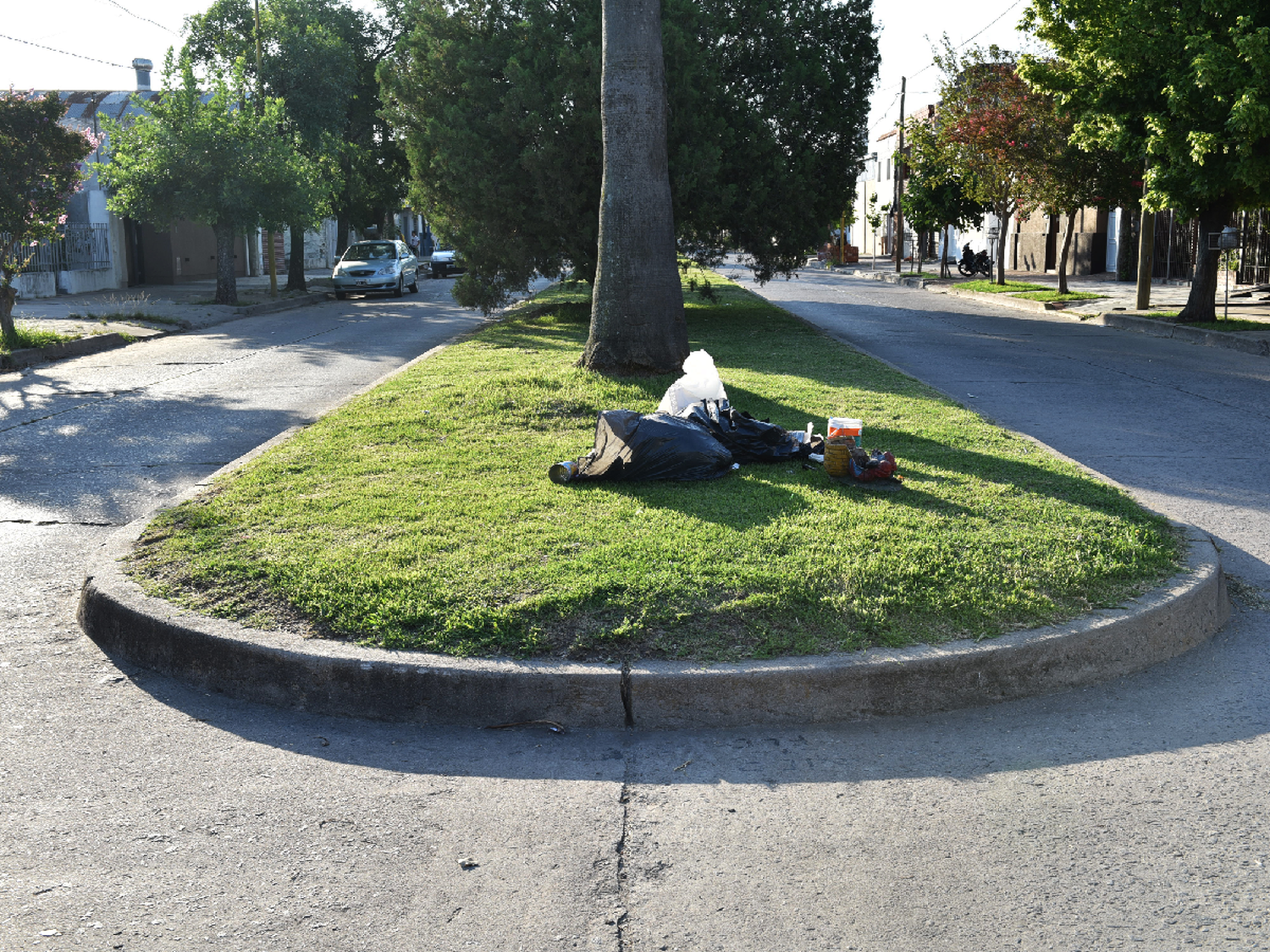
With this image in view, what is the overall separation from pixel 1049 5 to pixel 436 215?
11182mm

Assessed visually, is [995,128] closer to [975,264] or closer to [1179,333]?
[1179,333]

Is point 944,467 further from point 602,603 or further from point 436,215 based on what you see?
point 436,215

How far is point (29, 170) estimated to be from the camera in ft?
52.5

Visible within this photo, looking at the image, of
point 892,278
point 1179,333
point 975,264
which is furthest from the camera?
point 892,278

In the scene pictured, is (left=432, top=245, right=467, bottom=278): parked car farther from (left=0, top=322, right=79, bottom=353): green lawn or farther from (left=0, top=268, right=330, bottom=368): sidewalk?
(left=0, top=322, right=79, bottom=353): green lawn

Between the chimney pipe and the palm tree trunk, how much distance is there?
32.7 meters

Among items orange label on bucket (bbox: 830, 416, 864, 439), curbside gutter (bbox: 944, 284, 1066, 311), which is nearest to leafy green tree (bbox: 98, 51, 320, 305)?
curbside gutter (bbox: 944, 284, 1066, 311)

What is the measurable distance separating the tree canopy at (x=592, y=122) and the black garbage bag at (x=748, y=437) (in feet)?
35.7

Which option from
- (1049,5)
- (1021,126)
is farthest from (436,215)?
(1021,126)

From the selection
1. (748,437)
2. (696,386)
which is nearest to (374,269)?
(696,386)

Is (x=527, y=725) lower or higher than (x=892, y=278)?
lower

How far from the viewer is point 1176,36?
16.6 m

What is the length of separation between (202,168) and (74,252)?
817 cm

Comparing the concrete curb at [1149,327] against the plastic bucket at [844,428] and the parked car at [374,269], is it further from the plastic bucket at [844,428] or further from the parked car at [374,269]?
the parked car at [374,269]
